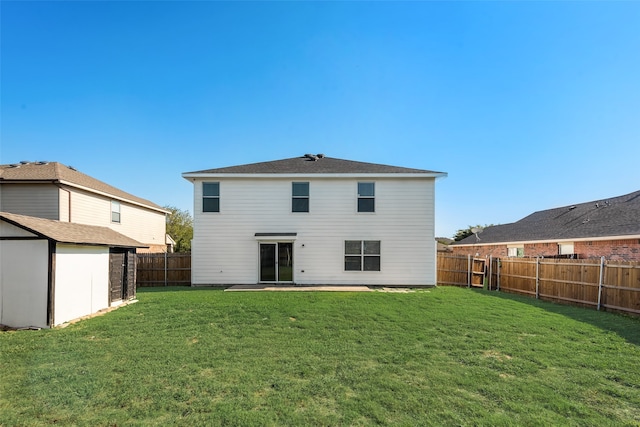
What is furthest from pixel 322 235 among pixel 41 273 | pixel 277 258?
pixel 41 273

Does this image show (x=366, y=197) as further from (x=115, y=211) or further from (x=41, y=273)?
(x=115, y=211)

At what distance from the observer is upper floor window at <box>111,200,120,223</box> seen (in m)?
17.4

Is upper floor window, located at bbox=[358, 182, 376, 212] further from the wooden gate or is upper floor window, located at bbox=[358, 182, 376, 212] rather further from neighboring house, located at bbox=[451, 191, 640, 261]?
neighboring house, located at bbox=[451, 191, 640, 261]

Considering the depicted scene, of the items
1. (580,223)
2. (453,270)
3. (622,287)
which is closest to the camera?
(622,287)

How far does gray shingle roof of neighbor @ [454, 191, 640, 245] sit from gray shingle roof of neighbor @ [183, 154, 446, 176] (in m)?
8.31

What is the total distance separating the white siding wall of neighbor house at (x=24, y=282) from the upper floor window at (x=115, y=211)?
11114 mm

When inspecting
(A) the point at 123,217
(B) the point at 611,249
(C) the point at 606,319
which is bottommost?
(C) the point at 606,319

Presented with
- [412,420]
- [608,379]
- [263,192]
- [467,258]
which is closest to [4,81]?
[263,192]

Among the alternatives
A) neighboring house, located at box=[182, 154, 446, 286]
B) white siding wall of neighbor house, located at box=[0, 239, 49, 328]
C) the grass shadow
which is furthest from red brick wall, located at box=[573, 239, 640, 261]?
white siding wall of neighbor house, located at box=[0, 239, 49, 328]

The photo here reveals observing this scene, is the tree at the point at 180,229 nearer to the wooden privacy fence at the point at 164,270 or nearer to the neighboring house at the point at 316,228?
the wooden privacy fence at the point at 164,270

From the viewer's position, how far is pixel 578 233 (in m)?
15.5

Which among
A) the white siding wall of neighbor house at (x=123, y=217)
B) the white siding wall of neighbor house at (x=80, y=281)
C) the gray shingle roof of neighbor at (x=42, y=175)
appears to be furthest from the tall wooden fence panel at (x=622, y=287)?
the white siding wall of neighbor house at (x=123, y=217)

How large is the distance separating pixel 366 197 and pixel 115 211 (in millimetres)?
14454

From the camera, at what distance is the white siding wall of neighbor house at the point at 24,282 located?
7.05 metres
